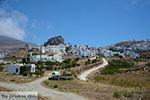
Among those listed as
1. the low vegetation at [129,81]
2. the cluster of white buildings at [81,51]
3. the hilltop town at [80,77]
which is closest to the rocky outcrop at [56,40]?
the cluster of white buildings at [81,51]

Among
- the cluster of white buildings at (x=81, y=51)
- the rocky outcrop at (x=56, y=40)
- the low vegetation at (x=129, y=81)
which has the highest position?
the rocky outcrop at (x=56, y=40)

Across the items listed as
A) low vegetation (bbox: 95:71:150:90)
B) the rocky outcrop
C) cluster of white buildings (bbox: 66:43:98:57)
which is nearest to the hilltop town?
low vegetation (bbox: 95:71:150:90)

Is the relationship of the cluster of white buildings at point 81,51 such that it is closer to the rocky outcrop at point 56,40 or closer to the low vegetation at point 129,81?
the rocky outcrop at point 56,40

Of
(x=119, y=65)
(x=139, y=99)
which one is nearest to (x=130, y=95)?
(x=139, y=99)

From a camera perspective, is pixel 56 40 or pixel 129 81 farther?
pixel 56 40

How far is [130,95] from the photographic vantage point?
Result: 13.4 meters

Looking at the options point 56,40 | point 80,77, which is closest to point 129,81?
point 80,77

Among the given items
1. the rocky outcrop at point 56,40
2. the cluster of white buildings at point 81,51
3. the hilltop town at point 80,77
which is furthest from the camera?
the rocky outcrop at point 56,40

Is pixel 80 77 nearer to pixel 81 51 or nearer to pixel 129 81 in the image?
pixel 129 81

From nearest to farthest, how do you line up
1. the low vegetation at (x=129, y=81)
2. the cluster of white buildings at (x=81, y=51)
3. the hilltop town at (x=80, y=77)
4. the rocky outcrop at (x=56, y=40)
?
the hilltop town at (x=80, y=77) < the low vegetation at (x=129, y=81) < the cluster of white buildings at (x=81, y=51) < the rocky outcrop at (x=56, y=40)

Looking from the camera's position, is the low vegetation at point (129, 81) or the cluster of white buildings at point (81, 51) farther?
the cluster of white buildings at point (81, 51)

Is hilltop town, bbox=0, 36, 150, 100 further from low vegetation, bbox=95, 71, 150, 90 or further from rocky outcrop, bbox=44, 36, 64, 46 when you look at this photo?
rocky outcrop, bbox=44, 36, 64, 46

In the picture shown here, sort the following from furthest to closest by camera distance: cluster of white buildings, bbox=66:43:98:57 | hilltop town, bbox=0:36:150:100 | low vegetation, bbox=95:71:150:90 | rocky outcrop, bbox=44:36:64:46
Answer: rocky outcrop, bbox=44:36:64:46, cluster of white buildings, bbox=66:43:98:57, low vegetation, bbox=95:71:150:90, hilltop town, bbox=0:36:150:100

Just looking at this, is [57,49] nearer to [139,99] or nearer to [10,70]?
[10,70]
